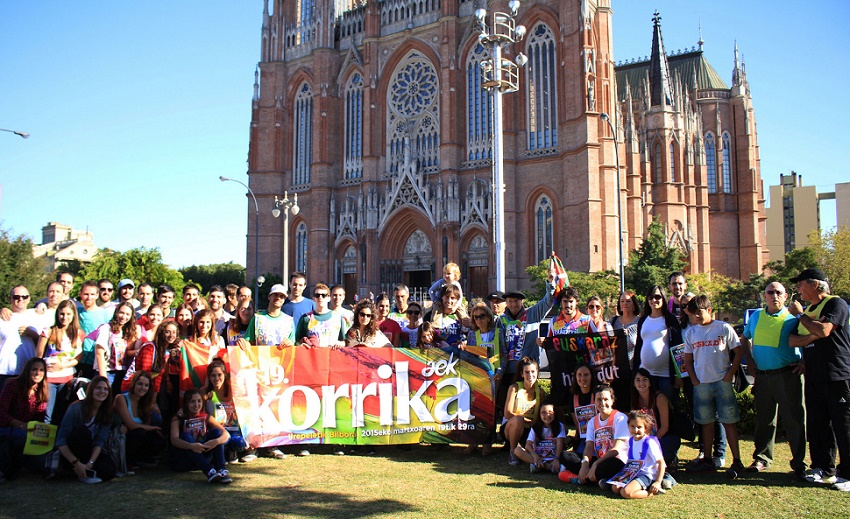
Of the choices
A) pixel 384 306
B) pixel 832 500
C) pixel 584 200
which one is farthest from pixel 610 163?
pixel 832 500

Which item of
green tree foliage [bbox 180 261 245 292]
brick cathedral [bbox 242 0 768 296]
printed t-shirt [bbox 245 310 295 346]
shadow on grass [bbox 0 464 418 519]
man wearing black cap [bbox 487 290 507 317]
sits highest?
brick cathedral [bbox 242 0 768 296]

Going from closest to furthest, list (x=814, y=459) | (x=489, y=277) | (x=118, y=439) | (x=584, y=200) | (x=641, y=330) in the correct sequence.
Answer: (x=814, y=459), (x=118, y=439), (x=641, y=330), (x=584, y=200), (x=489, y=277)

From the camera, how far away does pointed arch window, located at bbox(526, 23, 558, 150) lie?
3622 centimetres

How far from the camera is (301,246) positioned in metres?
45.0

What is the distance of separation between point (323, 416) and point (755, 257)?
48.9 meters

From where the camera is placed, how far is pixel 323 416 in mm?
8039

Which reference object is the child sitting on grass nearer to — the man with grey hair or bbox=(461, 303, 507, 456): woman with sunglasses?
the man with grey hair

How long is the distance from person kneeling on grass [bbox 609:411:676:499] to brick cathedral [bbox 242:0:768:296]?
27240 millimetres

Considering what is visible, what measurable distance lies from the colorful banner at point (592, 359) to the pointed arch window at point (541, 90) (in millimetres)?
29285

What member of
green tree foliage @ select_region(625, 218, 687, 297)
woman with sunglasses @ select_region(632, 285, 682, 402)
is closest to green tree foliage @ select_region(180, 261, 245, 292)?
green tree foliage @ select_region(625, 218, 687, 297)

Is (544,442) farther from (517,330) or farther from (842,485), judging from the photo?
(842,485)

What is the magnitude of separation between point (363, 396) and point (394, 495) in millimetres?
2032

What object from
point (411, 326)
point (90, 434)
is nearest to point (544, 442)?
point (411, 326)

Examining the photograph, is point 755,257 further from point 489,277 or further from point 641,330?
point 641,330
